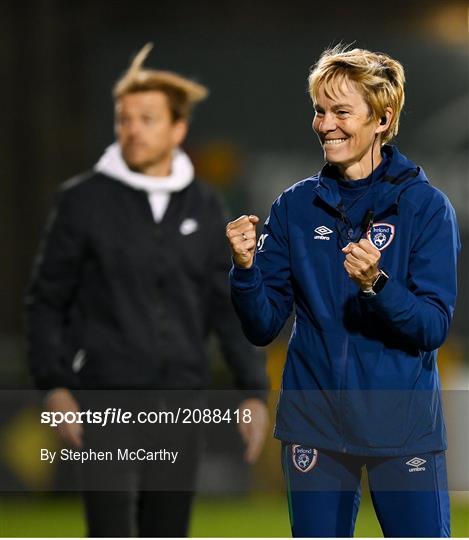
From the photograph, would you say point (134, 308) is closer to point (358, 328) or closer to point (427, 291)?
point (358, 328)

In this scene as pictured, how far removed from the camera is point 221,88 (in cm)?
1063

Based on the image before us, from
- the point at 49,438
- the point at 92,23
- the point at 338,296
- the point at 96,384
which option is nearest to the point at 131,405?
the point at 96,384

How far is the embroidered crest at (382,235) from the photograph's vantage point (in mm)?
3275

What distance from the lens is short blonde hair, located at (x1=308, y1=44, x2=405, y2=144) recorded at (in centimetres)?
330

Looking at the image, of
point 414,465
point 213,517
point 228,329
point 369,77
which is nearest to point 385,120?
point 369,77

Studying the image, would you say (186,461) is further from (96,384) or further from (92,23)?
(92,23)

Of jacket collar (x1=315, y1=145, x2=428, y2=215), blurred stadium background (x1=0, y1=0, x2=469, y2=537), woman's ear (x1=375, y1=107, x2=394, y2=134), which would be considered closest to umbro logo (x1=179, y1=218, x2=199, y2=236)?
jacket collar (x1=315, y1=145, x2=428, y2=215)

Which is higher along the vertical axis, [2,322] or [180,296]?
[2,322]

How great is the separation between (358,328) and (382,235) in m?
0.25

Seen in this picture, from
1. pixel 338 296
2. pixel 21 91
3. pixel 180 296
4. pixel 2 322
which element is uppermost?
pixel 21 91

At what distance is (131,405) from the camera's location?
4.57 metres

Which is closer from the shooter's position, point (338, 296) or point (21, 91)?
point (338, 296)

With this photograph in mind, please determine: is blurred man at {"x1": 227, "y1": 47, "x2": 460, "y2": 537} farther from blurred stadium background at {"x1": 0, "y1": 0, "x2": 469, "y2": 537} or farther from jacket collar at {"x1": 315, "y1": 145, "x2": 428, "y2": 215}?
blurred stadium background at {"x1": 0, "y1": 0, "x2": 469, "y2": 537}

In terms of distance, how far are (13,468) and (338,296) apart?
5976 mm
